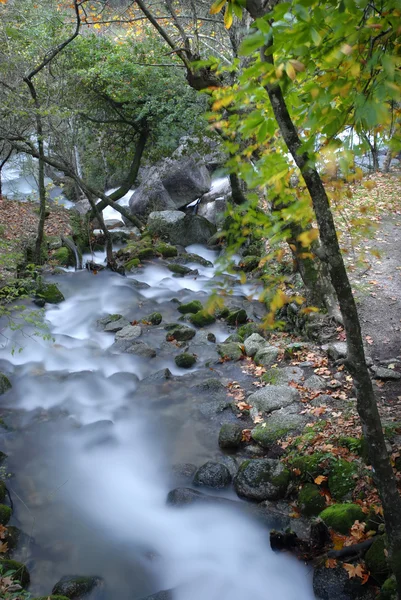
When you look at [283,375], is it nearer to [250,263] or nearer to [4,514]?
[4,514]

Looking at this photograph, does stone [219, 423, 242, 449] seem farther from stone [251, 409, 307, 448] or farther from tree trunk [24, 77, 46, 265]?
tree trunk [24, 77, 46, 265]

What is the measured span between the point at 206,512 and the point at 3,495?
8.23 feet

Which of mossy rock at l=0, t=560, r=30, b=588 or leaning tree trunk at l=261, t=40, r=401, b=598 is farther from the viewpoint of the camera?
mossy rock at l=0, t=560, r=30, b=588

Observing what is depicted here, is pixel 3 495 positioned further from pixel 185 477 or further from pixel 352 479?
pixel 352 479

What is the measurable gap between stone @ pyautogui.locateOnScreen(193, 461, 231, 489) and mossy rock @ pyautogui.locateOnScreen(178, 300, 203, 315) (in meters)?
6.07

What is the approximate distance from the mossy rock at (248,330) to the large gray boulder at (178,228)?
25.1 feet

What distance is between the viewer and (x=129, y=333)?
10.3 m

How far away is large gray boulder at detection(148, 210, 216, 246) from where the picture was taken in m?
16.8

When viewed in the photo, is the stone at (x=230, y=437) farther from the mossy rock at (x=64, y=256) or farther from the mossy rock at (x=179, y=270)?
the mossy rock at (x=64, y=256)

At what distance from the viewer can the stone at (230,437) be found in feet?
20.3

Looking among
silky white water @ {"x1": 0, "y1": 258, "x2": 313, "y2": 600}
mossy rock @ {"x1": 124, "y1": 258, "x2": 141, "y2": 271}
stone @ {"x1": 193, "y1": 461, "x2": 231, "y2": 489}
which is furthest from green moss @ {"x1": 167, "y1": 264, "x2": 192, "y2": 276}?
stone @ {"x1": 193, "y1": 461, "x2": 231, "y2": 489}

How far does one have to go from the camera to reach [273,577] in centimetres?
446

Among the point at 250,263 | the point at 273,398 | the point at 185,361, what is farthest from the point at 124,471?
the point at 250,263

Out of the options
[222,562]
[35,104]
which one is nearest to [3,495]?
[222,562]
